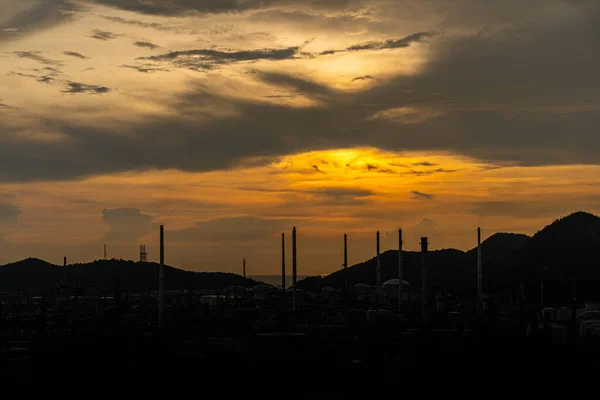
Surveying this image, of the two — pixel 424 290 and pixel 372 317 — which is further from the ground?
pixel 424 290

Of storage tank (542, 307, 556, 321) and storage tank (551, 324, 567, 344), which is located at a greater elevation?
storage tank (542, 307, 556, 321)

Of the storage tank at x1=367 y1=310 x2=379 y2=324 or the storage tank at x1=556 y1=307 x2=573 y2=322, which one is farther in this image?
the storage tank at x1=556 y1=307 x2=573 y2=322

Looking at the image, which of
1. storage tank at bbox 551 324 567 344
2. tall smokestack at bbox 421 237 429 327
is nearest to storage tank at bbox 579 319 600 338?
storage tank at bbox 551 324 567 344

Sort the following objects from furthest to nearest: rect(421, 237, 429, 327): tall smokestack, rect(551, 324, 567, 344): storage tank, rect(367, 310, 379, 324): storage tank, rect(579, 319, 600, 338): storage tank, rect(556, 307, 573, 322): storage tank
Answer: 1. rect(556, 307, 573, 322): storage tank
2. rect(367, 310, 379, 324): storage tank
3. rect(421, 237, 429, 327): tall smokestack
4. rect(579, 319, 600, 338): storage tank
5. rect(551, 324, 567, 344): storage tank

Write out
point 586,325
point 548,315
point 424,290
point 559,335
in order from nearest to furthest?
point 559,335 < point 586,325 < point 424,290 < point 548,315

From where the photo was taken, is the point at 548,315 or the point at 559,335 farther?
the point at 548,315

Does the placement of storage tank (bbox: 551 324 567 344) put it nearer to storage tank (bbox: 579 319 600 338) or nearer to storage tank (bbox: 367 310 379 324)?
storage tank (bbox: 579 319 600 338)

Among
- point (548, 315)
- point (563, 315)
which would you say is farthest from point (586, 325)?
point (563, 315)

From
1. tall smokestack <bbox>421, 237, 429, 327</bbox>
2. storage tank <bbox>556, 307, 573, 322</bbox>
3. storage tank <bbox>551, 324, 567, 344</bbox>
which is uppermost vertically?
tall smokestack <bbox>421, 237, 429, 327</bbox>

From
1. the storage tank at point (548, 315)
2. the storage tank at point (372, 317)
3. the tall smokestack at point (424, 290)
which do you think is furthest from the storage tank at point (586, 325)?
the storage tank at point (372, 317)

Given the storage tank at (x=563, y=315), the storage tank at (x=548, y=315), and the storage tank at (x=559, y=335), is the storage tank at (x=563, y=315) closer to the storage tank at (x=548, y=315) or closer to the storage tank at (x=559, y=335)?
the storage tank at (x=548, y=315)

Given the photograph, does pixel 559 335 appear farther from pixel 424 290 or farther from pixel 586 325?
pixel 424 290

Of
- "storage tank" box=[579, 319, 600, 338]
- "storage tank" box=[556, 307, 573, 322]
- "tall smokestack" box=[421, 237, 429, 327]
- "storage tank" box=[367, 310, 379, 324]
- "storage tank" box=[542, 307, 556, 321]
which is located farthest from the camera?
"storage tank" box=[556, 307, 573, 322]

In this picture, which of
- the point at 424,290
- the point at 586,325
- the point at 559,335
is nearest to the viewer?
the point at 559,335
